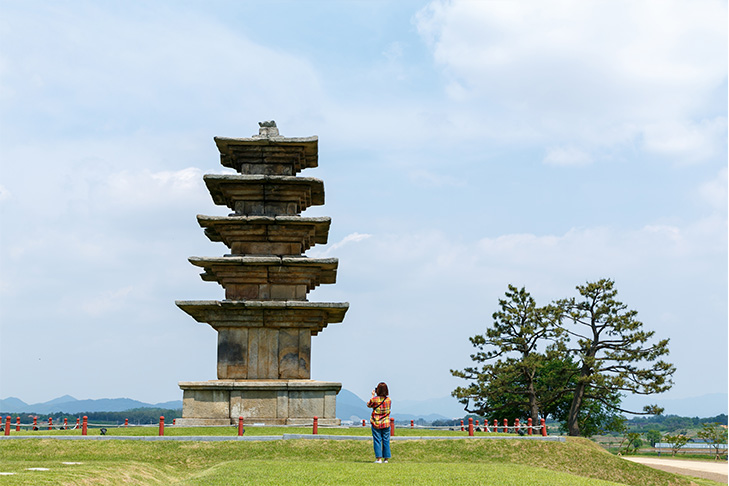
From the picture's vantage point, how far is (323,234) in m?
33.0

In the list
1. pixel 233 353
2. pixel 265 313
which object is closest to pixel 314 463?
pixel 265 313

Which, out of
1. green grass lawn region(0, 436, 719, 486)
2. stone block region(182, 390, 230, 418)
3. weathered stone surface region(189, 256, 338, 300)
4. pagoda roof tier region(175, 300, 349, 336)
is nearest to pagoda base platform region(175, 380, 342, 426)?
stone block region(182, 390, 230, 418)

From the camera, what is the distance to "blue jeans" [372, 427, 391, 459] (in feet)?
54.9

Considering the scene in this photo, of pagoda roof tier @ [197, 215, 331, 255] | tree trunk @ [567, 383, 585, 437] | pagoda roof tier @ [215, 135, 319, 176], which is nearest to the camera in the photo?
pagoda roof tier @ [197, 215, 331, 255]

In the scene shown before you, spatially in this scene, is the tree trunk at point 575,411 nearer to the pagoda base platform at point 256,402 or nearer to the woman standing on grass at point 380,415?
the pagoda base platform at point 256,402

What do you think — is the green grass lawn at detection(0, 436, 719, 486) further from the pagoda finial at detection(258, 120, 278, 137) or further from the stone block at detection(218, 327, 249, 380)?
the pagoda finial at detection(258, 120, 278, 137)

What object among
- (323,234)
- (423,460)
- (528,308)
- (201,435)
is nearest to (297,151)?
(323,234)

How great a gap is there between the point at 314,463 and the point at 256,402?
35.0 ft

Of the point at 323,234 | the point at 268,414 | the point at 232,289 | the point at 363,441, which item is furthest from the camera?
the point at 323,234

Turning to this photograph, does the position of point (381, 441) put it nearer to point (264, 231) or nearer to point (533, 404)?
point (264, 231)

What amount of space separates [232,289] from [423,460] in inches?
494

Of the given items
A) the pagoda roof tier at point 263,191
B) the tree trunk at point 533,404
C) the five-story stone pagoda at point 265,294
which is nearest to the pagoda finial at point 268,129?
the five-story stone pagoda at point 265,294

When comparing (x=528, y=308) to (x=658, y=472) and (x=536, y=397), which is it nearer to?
(x=536, y=397)

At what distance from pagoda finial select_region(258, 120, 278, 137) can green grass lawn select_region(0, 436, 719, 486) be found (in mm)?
15221
